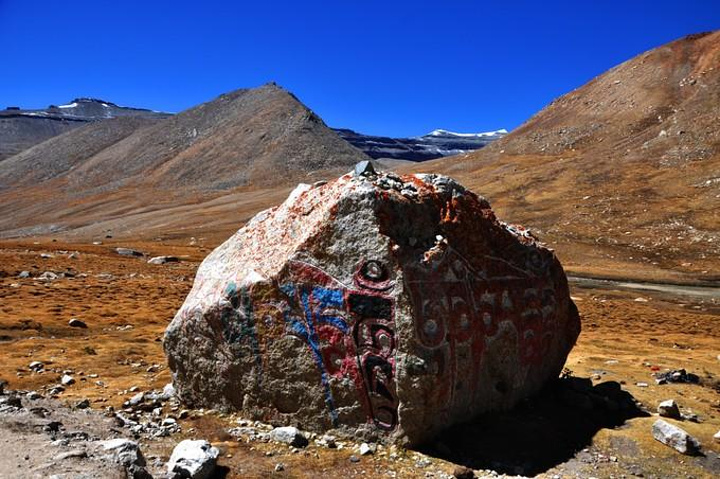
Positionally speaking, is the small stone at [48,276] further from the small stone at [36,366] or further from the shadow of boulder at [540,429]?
the shadow of boulder at [540,429]

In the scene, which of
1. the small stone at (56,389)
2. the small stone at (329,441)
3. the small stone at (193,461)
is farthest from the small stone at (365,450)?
the small stone at (56,389)

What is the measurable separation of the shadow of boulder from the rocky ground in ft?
0.06

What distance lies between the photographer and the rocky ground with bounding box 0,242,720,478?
559 cm

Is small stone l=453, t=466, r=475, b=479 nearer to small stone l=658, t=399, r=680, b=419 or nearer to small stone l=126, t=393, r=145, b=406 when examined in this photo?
small stone l=658, t=399, r=680, b=419

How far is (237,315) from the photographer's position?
6.91m

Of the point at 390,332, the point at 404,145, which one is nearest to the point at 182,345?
the point at 390,332

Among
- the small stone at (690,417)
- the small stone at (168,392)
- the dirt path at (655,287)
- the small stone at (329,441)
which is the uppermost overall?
the small stone at (168,392)

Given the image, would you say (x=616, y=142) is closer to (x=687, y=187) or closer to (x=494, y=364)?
(x=687, y=187)

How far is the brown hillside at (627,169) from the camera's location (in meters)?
32.3

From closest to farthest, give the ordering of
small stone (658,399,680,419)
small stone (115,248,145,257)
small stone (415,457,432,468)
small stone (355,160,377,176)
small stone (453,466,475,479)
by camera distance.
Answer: small stone (453,466,475,479)
small stone (415,457,432,468)
small stone (355,160,377,176)
small stone (658,399,680,419)
small stone (115,248,145,257)

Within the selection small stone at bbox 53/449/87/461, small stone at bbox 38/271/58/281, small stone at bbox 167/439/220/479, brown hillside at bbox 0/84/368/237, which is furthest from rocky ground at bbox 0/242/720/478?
brown hillside at bbox 0/84/368/237

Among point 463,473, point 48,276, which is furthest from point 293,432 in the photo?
point 48,276

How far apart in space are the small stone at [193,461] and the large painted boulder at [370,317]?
1.33m

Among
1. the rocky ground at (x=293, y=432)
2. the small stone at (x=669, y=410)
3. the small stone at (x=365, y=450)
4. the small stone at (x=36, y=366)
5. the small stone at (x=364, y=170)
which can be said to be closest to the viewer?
the rocky ground at (x=293, y=432)
